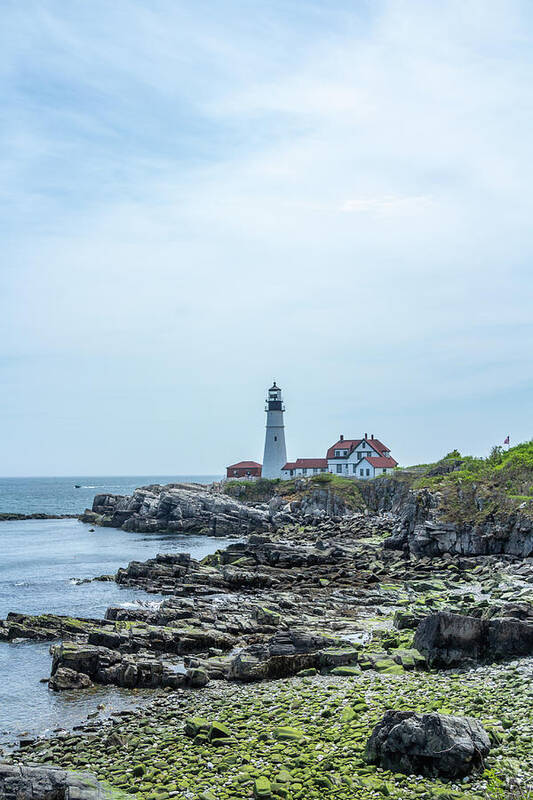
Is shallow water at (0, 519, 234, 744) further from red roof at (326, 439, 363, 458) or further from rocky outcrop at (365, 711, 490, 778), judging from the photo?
red roof at (326, 439, 363, 458)

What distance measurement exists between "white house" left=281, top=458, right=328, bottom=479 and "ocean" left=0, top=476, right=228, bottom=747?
1427 inches

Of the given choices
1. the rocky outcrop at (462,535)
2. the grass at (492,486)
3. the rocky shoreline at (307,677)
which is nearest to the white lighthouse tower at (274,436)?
the grass at (492,486)

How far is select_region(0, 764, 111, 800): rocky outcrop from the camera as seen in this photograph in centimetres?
1330

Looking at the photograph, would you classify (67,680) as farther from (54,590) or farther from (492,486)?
(492,486)

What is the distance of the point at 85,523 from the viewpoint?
98250 mm

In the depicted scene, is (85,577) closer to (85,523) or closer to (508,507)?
(508,507)

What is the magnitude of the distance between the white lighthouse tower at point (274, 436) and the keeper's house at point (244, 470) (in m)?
14.4

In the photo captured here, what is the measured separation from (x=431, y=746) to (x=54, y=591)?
3340cm

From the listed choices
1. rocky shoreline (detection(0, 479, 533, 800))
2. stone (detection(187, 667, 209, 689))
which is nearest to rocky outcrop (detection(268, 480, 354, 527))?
rocky shoreline (detection(0, 479, 533, 800))

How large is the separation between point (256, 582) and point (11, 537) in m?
48.6

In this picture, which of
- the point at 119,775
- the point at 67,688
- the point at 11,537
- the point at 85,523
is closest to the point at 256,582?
the point at 67,688

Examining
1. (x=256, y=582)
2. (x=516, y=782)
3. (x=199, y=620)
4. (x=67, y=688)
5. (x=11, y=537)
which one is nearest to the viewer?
(x=516, y=782)

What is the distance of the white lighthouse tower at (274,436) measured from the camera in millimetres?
115750

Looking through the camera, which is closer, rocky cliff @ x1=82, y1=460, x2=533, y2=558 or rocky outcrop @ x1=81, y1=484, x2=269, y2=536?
rocky cliff @ x1=82, y1=460, x2=533, y2=558
